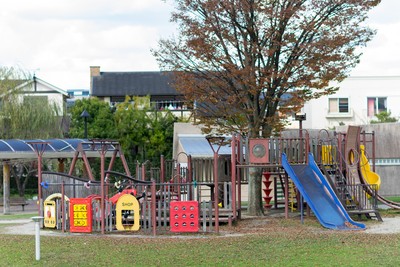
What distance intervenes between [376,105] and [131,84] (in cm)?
1952

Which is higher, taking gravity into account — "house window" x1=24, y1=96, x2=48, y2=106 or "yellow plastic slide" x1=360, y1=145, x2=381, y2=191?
"house window" x1=24, y1=96, x2=48, y2=106

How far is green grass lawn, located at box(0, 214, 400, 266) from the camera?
1570 cm

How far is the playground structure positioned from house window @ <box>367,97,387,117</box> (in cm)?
3518

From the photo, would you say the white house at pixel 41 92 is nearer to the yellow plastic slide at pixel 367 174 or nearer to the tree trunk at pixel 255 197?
the tree trunk at pixel 255 197

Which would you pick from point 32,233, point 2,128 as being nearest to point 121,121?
point 2,128

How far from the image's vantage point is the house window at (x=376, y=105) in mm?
62781

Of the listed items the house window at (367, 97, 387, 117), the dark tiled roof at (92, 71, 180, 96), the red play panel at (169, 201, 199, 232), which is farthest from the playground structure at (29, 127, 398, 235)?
the dark tiled roof at (92, 71, 180, 96)

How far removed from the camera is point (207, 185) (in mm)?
25094

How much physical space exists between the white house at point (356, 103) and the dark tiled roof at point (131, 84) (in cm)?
1138

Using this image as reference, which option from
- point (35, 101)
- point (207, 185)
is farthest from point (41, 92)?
point (207, 185)

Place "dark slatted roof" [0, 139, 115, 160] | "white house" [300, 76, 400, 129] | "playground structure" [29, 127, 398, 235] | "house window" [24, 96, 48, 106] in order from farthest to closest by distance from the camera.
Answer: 1. "white house" [300, 76, 400, 129]
2. "house window" [24, 96, 48, 106]
3. "dark slatted roof" [0, 139, 115, 160]
4. "playground structure" [29, 127, 398, 235]

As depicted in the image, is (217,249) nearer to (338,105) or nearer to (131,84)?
(338,105)

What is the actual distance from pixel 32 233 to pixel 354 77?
43575 millimetres

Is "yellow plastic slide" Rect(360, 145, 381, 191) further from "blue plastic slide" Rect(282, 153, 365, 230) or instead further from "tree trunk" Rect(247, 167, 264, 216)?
"blue plastic slide" Rect(282, 153, 365, 230)
